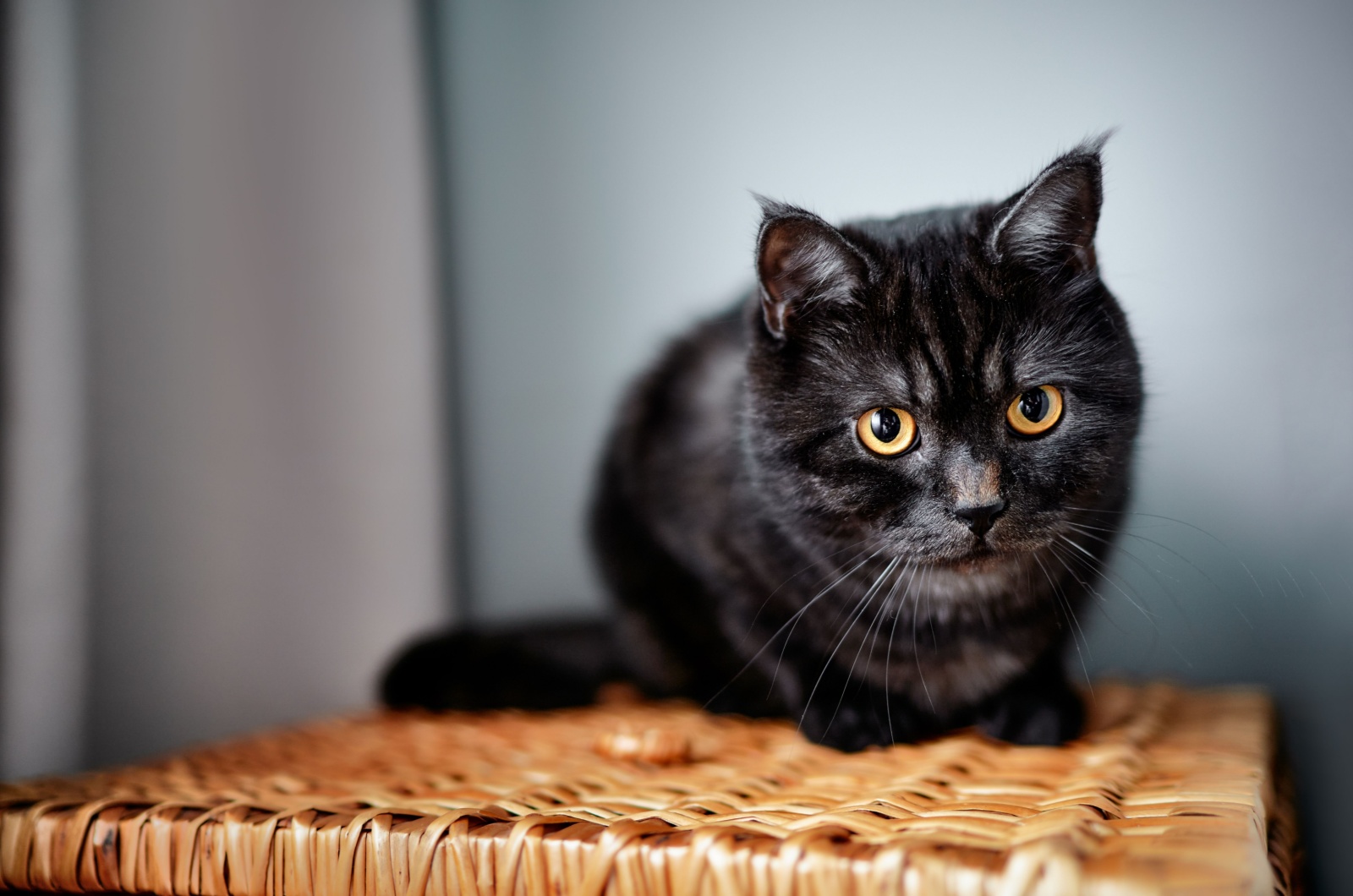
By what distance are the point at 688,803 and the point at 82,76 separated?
1.14 metres

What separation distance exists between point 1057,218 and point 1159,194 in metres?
0.42

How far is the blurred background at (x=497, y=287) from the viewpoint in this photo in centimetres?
106

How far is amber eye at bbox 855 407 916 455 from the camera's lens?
0.82 meters

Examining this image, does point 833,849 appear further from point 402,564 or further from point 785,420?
point 402,564

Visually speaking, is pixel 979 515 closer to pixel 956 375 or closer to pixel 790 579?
pixel 956 375

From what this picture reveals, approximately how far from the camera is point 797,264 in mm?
848

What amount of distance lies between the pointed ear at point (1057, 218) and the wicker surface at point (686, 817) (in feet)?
1.47

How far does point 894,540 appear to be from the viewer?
0.82 m

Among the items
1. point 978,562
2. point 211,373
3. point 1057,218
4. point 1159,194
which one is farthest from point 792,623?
point 211,373

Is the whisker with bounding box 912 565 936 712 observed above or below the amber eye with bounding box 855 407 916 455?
below

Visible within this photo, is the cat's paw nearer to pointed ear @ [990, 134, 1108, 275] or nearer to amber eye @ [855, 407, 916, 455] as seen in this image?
amber eye @ [855, 407, 916, 455]

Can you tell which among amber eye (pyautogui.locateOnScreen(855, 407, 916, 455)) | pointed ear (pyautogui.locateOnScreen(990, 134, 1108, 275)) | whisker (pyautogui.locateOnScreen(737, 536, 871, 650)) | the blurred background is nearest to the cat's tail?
the blurred background

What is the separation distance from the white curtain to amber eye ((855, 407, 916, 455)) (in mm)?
878

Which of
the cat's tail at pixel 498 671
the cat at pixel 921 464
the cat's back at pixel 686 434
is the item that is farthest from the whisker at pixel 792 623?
the cat's tail at pixel 498 671
